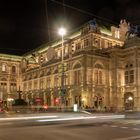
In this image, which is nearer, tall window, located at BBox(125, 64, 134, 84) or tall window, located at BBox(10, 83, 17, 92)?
tall window, located at BBox(125, 64, 134, 84)

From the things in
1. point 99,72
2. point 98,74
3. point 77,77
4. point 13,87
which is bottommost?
point 13,87

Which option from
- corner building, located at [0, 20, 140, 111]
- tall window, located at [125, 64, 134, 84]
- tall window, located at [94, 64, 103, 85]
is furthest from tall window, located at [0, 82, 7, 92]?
tall window, located at [125, 64, 134, 84]

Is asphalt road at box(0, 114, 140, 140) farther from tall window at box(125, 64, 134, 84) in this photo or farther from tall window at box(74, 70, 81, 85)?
tall window at box(125, 64, 134, 84)

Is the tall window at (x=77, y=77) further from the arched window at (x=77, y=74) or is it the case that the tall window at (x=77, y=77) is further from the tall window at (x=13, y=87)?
the tall window at (x=13, y=87)

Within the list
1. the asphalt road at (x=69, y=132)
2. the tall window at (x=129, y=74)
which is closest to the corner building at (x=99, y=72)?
the tall window at (x=129, y=74)

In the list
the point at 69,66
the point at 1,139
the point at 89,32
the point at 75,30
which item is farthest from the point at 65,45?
the point at 1,139

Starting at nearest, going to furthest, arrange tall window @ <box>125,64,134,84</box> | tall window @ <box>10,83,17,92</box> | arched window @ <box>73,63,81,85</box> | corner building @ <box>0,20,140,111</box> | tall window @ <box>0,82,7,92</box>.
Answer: corner building @ <box>0,20,140,111</box>
tall window @ <box>125,64,134,84</box>
arched window @ <box>73,63,81,85</box>
tall window @ <box>0,82,7,92</box>
tall window @ <box>10,83,17,92</box>

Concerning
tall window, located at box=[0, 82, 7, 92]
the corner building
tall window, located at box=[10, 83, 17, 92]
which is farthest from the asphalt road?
tall window, located at box=[10, 83, 17, 92]

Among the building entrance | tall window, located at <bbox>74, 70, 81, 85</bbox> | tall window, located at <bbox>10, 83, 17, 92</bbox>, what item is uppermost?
tall window, located at <bbox>74, 70, 81, 85</bbox>

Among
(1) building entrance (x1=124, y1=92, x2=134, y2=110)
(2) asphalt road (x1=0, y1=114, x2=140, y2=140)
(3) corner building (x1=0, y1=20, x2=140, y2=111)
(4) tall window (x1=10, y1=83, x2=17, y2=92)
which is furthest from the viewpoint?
(4) tall window (x1=10, y1=83, x2=17, y2=92)

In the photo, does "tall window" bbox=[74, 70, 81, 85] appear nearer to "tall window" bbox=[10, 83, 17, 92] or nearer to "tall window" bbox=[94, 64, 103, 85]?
"tall window" bbox=[94, 64, 103, 85]

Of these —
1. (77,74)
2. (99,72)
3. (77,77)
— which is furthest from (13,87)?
(99,72)

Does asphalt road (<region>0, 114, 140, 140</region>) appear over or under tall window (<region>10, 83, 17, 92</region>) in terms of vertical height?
under

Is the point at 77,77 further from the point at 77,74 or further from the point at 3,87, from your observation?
the point at 3,87
